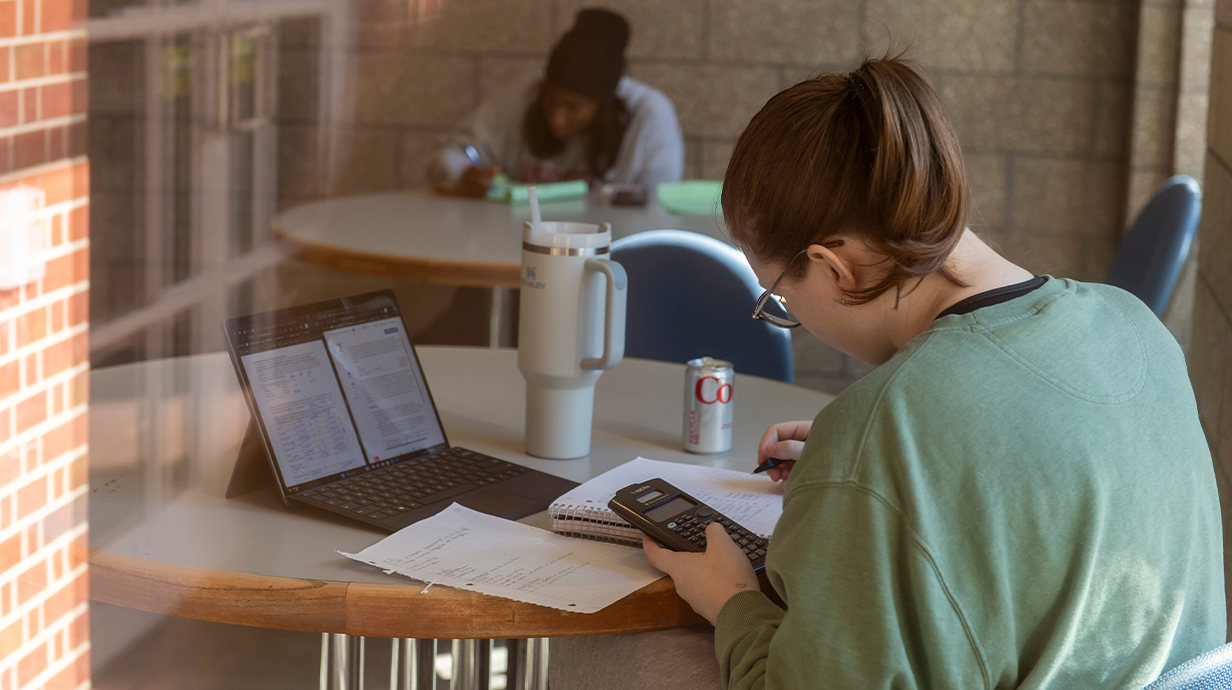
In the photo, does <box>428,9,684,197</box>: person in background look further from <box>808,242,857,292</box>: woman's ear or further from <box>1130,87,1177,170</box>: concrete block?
<box>808,242,857,292</box>: woman's ear

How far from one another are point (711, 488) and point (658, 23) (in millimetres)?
2547

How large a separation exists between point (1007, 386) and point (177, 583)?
1.93 ft

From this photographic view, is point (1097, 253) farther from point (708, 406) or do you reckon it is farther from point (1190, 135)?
point (708, 406)

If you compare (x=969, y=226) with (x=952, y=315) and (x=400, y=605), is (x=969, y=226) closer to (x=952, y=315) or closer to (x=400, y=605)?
(x=952, y=315)

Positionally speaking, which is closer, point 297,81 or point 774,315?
point 774,315

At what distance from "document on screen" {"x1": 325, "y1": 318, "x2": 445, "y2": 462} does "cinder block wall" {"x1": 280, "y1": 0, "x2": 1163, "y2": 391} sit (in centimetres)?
231

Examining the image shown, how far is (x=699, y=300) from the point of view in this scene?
5.38 feet

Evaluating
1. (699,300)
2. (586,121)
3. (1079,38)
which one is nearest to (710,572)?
(699,300)

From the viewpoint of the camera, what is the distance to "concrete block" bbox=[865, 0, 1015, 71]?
125 inches

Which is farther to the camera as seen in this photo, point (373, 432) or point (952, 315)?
point (373, 432)

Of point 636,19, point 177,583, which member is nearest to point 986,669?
point 177,583

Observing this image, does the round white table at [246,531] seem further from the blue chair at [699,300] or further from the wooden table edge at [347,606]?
the blue chair at [699,300]

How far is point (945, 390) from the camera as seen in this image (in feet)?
2.15

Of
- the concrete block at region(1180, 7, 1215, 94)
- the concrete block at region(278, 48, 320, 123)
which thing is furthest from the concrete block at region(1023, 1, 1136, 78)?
the concrete block at region(278, 48, 320, 123)
